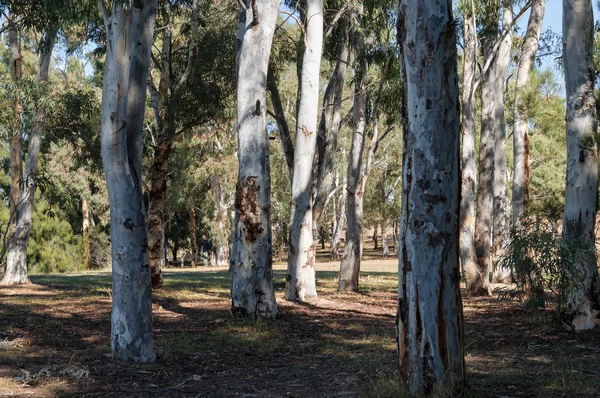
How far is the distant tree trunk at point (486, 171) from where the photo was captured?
1406cm

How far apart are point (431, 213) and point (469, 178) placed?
30.9ft

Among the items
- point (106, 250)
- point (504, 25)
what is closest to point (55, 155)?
point (106, 250)

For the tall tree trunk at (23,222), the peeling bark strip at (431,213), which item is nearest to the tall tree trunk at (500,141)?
the tall tree trunk at (23,222)

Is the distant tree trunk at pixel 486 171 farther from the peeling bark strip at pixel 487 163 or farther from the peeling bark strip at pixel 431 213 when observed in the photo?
the peeling bark strip at pixel 431 213

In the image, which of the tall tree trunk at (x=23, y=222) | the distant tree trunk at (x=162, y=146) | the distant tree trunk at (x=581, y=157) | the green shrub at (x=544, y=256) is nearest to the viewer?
the green shrub at (x=544, y=256)

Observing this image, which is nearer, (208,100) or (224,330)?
(224,330)

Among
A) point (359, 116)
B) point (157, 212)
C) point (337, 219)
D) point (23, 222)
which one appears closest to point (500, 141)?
point (359, 116)

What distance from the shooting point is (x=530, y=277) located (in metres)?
7.18

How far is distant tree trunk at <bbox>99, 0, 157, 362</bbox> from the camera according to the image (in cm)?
630

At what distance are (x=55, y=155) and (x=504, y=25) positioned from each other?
79.1ft

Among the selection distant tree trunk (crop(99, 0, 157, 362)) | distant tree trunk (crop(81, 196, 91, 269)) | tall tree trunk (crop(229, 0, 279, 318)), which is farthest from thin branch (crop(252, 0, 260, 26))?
distant tree trunk (crop(81, 196, 91, 269))

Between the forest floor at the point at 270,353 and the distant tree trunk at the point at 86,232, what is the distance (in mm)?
22990

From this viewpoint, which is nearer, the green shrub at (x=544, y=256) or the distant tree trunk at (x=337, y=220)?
the green shrub at (x=544, y=256)

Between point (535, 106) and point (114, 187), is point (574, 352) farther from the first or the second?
point (535, 106)
